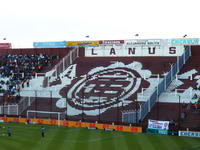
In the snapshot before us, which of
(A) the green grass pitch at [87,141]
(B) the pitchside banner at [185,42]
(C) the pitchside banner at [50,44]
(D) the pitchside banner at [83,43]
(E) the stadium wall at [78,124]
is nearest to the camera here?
(A) the green grass pitch at [87,141]

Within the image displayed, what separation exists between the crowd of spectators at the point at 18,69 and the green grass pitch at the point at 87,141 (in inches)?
686

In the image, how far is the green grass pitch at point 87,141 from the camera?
Result: 27562 millimetres

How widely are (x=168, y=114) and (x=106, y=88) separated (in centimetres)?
1138

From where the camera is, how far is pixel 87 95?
1875 inches

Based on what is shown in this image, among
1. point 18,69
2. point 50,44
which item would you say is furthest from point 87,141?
point 50,44

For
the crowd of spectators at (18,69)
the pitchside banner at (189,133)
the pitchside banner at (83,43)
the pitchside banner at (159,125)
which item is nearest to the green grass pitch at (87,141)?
the pitchside banner at (189,133)

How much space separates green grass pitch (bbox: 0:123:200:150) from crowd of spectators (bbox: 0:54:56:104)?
1744 centimetres

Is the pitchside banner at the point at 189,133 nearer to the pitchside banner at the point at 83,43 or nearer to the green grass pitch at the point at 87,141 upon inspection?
the green grass pitch at the point at 87,141

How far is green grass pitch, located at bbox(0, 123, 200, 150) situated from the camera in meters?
27.6

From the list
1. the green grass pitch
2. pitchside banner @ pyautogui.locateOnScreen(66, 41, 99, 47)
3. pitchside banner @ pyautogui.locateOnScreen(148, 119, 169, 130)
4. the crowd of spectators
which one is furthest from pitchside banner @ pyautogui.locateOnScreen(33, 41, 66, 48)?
pitchside banner @ pyautogui.locateOnScreen(148, 119, 169, 130)

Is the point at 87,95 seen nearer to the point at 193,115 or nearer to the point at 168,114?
the point at 168,114

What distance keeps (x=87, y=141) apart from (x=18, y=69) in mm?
32331

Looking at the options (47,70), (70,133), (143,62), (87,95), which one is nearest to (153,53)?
(143,62)

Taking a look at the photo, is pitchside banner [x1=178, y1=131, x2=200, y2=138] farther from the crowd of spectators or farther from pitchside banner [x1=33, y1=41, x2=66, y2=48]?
pitchside banner [x1=33, y1=41, x2=66, y2=48]
